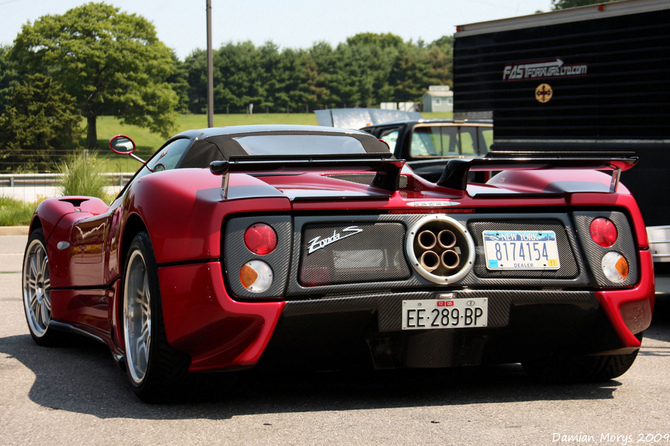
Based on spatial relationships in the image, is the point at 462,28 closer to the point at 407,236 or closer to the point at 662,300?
the point at 662,300

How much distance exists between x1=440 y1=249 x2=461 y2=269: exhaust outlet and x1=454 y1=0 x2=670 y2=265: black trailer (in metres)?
2.89

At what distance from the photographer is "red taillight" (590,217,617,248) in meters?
3.89

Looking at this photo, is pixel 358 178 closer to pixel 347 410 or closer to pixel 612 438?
pixel 347 410

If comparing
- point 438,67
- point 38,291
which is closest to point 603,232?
point 38,291

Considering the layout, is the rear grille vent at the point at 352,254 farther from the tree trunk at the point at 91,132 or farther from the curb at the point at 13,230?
the tree trunk at the point at 91,132

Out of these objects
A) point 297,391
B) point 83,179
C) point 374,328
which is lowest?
point 297,391

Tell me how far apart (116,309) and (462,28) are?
812cm

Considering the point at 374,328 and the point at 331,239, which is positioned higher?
the point at 331,239

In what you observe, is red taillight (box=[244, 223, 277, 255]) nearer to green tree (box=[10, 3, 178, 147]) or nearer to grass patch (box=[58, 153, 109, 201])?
grass patch (box=[58, 153, 109, 201])

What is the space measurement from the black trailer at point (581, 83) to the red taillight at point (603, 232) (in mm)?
2344

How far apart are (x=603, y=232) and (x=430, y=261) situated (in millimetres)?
812

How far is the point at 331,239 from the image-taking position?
360 centimetres

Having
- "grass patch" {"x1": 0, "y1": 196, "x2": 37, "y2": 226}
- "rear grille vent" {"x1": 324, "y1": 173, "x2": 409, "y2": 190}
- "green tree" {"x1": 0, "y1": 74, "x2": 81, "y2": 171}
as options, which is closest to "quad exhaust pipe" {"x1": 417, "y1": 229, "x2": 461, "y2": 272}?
"rear grille vent" {"x1": 324, "y1": 173, "x2": 409, "y2": 190}

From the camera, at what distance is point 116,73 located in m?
80.8
